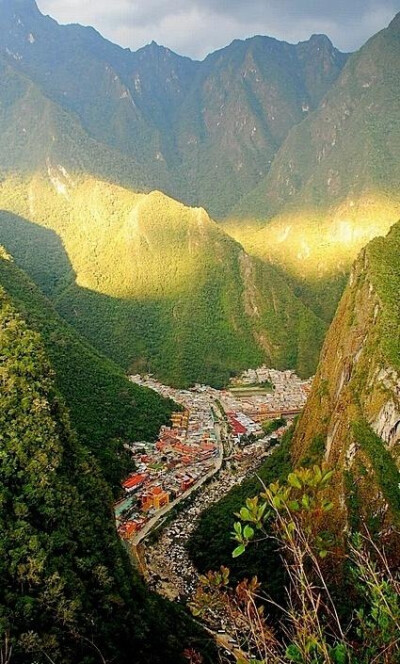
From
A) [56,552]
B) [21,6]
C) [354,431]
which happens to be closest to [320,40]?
[21,6]

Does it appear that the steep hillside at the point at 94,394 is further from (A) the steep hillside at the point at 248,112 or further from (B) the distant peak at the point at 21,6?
(B) the distant peak at the point at 21,6

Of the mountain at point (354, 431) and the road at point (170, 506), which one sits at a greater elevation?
the mountain at point (354, 431)

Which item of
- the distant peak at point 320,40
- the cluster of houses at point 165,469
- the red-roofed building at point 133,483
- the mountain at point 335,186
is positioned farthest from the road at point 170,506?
the distant peak at point 320,40

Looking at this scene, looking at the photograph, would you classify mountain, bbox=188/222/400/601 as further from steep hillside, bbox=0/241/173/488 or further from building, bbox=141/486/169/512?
steep hillside, bbox=0/241/173/488

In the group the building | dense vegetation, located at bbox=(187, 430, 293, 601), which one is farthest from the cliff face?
the building

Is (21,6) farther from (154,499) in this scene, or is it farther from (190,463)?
(154,499)

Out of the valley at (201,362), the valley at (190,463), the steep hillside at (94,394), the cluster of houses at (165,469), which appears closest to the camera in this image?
the valley at (201,362)

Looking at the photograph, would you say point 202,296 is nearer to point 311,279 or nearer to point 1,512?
point 311,279
